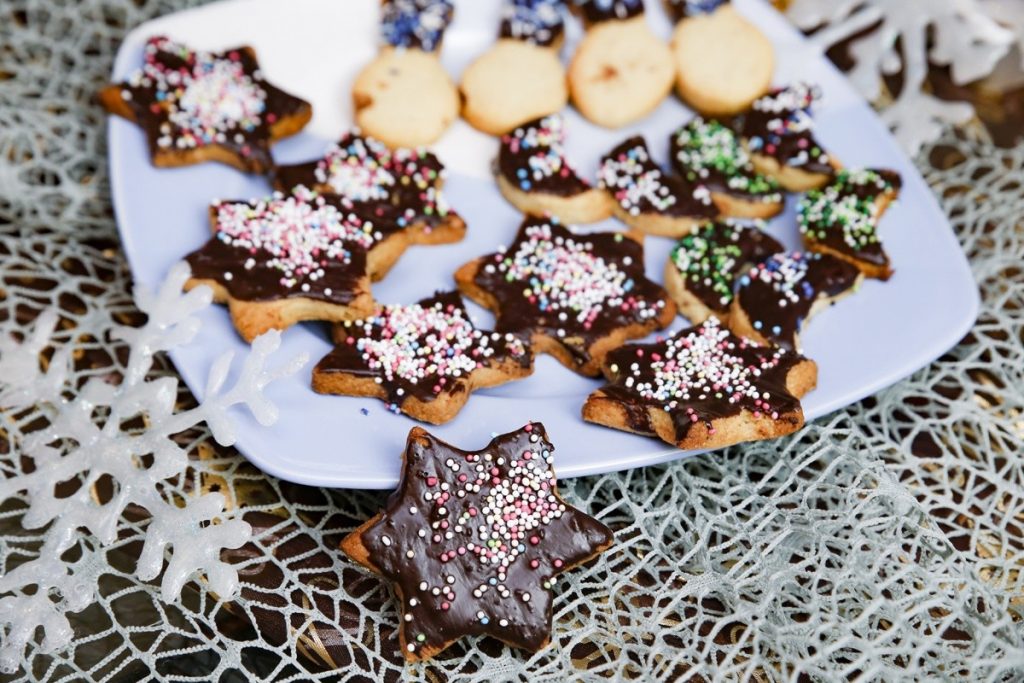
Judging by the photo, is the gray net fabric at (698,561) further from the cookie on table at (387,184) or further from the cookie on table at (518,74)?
the cookie on table at (518,74)

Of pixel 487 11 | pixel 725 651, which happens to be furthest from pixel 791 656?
pixel 487 11

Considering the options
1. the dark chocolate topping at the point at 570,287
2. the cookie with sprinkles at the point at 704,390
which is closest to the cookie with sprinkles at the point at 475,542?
the cookie with sprinkles at the point at 704,390

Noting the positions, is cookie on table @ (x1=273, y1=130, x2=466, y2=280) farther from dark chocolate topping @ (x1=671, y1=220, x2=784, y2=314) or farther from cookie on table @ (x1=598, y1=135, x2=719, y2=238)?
dark chocolate topping @ (x1=671, y1=220, x2=784, y2=314)

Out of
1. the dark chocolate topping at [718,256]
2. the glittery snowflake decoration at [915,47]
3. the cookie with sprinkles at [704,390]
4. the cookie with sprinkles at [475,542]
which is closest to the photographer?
the cookie with sprinkles at [475,542]

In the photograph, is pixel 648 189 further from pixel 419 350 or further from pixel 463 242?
pixel 419 350

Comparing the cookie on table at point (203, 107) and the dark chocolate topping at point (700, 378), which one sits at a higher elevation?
the cookie on table at point (203, 107)

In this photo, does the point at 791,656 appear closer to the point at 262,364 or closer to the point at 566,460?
the point at 566,460

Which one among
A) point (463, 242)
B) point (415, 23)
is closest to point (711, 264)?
point (463, 242)
